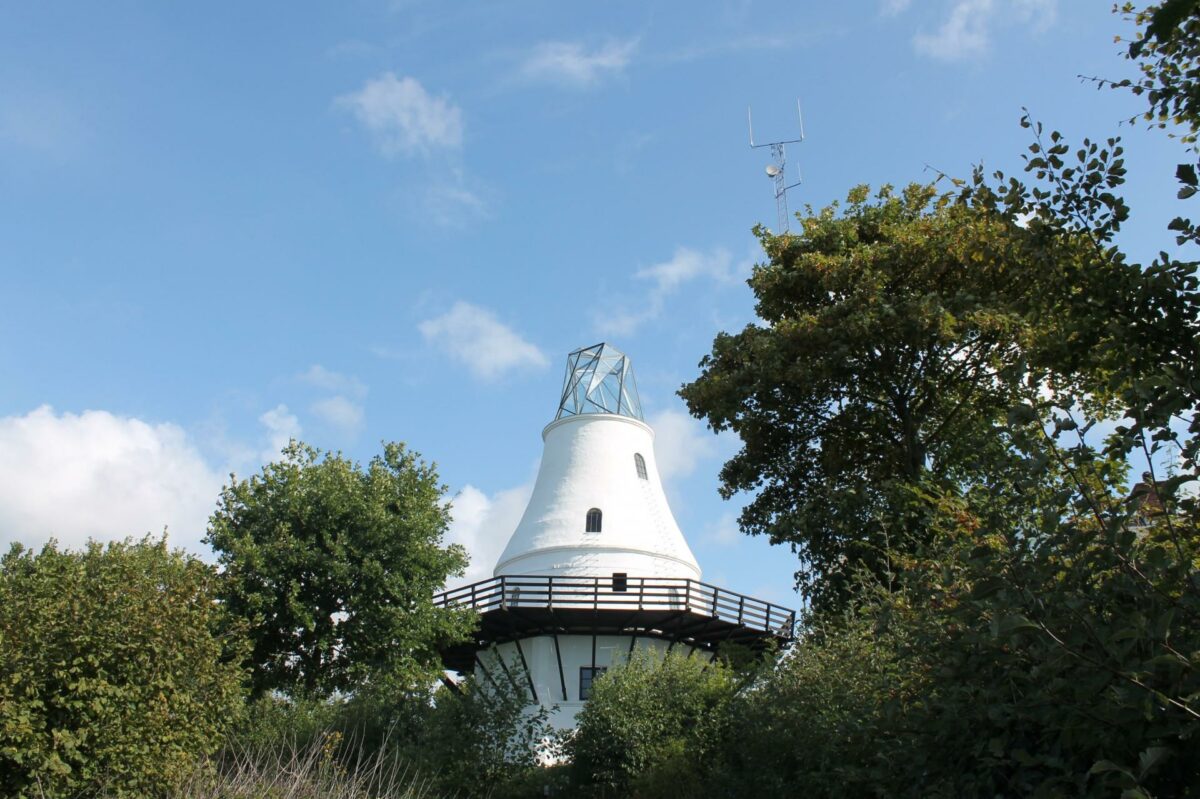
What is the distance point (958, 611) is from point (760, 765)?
7343 mm

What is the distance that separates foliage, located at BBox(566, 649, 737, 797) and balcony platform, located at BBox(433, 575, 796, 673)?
19.6ft

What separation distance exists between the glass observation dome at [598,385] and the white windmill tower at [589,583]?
990mm

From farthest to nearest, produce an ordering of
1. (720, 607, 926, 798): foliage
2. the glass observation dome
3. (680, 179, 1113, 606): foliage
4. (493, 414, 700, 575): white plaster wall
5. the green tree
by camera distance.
A: the glass observation dome < (493, 414, 700, 575): white plaster wall < the green tree < (680, 179, 1113, 606): foliage < (720, 607, 926, 798): foliage

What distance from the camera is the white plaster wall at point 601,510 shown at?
26.0 metres

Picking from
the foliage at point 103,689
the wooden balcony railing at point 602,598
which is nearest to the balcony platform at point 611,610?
the wooden balcony railing at point 602,598

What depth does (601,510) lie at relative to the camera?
2712 centimetres

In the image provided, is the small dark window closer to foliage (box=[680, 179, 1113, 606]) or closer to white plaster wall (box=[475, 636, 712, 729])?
white plaster wall (box=[475, 636, 712, 729])

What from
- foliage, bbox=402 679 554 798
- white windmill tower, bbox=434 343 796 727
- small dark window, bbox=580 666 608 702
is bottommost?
foliage, bbox=402 679 554 798

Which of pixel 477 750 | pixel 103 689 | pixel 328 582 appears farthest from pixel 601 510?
pixel 103 689

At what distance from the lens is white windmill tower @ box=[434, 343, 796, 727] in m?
23.7

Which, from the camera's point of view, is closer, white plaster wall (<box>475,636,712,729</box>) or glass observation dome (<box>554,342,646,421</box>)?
white plaster wall (<box>475,636,712,729</box>)

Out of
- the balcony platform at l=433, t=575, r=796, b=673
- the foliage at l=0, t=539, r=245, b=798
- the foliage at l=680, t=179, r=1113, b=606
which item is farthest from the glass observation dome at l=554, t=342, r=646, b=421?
the foliage at l=0, t=539, r=245, b=798

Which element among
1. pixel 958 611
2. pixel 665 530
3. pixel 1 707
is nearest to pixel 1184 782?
pixel 958 611

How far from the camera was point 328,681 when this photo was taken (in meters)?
19.4
